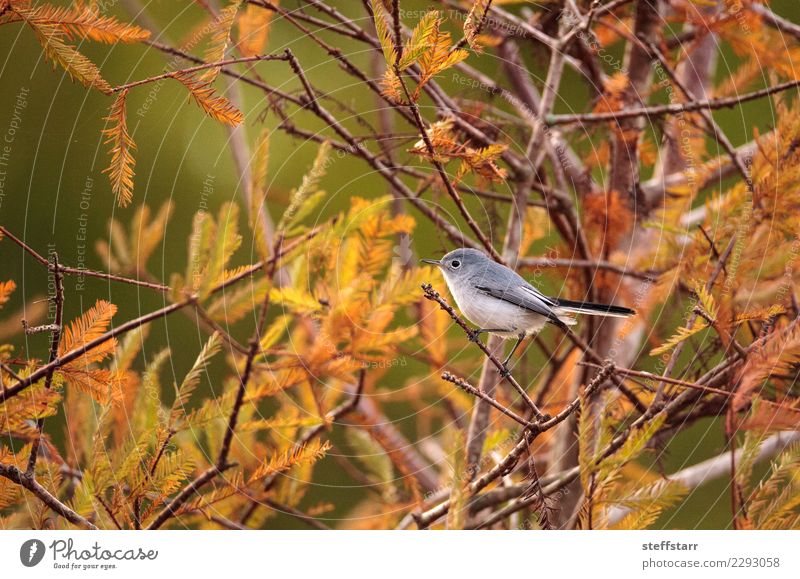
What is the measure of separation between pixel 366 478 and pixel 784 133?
1.93ft

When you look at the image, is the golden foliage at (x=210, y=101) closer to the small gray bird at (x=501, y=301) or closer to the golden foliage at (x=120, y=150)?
the golden foliage at (x=120, y=150)

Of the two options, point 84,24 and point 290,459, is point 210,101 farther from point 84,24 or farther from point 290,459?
point 290,459

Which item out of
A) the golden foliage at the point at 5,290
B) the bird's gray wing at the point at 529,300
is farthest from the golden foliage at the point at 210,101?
the bird's gray wing at the point at 529,300

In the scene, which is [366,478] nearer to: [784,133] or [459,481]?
[459,481]

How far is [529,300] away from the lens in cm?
83

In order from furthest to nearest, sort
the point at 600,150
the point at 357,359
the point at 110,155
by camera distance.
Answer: the point at 600,150 < the point at 357,359 < the point at 110,155

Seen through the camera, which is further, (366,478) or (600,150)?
(600,150)

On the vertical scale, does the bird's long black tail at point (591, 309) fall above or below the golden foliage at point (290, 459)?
above

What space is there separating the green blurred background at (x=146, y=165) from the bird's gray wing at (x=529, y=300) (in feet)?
0.31

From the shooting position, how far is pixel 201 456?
81 centimetres

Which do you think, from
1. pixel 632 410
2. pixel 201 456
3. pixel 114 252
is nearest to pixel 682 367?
pixel 632 410

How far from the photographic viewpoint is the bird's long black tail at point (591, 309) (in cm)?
80
